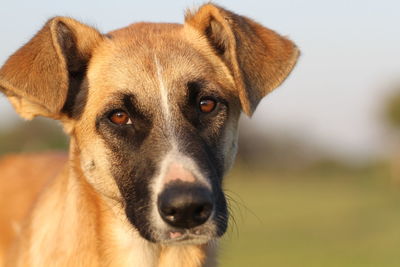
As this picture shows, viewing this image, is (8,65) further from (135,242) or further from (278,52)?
(278,52)

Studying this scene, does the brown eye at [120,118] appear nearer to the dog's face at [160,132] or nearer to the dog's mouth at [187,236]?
the dog's face at [160,132]

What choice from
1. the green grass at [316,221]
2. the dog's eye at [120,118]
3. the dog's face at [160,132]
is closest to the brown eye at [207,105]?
the dog's face at [160,132]

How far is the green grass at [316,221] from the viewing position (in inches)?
736

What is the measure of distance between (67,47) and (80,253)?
1.41 meters

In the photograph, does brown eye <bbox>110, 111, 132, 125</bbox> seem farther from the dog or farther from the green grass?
the green grass

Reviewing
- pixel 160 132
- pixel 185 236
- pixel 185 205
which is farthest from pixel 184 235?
pixel 160 132

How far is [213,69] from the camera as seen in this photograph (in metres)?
5.81

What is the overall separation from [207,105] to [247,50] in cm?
51

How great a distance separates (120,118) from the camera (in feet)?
17.9

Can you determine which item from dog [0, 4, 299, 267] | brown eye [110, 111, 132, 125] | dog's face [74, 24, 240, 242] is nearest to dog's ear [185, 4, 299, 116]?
dog [0, 4, 299, 267]

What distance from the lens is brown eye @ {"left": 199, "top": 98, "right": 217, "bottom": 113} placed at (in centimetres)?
554

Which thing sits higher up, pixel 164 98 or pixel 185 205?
pixel 164 98

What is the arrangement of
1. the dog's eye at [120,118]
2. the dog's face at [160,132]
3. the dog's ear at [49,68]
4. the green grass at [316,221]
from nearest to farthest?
the dog's face at [160,132] → the dog's ear at [49,68] → the dog's eye at [120,118] → the green grass at [316,221]

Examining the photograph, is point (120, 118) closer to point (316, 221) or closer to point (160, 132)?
point (160, 132)
